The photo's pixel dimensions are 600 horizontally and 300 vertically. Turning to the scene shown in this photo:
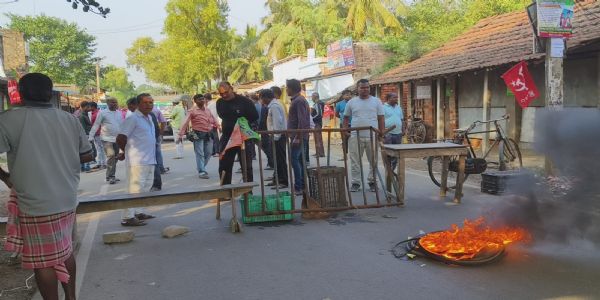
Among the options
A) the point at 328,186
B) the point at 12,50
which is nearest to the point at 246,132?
the point at 328,186

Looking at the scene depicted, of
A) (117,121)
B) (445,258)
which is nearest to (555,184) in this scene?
(445,258)

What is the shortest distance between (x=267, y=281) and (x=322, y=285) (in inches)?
19.6

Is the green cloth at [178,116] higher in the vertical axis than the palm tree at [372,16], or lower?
lower

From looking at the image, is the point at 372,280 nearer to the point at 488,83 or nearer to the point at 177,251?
the point at 177,251

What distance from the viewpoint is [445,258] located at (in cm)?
461

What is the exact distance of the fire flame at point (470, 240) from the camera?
4.62 m

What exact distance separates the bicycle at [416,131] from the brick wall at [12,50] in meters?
26.8

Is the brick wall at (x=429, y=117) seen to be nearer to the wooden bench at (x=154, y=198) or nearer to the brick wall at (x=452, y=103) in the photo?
the brick wall at (x=452, y=103)

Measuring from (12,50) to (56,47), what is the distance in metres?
21.1

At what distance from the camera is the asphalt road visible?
13.4 ft

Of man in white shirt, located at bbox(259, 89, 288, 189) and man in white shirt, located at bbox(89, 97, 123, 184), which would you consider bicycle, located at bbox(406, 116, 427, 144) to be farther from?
man in white shirt, located at bbox(89, 97, 123, 184)

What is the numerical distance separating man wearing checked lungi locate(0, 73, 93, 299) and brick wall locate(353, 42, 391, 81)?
21.0m

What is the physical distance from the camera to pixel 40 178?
333 centimetres

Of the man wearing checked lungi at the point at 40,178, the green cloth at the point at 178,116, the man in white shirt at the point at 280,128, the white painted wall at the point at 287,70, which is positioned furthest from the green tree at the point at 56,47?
the man wearing checked lungi at the point at 40,178
